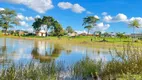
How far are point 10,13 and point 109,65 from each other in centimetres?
9773

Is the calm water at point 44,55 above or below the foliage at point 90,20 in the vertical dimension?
below

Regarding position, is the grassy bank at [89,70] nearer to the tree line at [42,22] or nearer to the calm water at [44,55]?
the calm water at [44,55]

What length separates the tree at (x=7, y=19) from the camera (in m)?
101

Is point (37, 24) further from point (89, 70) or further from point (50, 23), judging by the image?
point (89, 70)

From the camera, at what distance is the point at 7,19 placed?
10194cm

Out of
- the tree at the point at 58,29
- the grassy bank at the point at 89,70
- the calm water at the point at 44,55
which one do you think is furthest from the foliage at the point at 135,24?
the grassy bank at the point at 89,70

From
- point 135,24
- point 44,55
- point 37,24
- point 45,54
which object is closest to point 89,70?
point 44,55

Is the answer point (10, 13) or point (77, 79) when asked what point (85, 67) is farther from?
point (10, 13)

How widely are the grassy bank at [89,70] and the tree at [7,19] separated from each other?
9219 cm

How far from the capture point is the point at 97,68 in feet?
36.9

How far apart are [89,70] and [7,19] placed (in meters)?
95.0

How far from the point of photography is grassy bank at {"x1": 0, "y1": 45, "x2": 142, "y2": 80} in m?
8.79

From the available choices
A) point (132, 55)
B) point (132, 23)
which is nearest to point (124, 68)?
point (132, 55)

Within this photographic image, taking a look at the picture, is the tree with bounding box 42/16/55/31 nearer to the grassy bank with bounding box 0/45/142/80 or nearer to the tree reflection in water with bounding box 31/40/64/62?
the tree reflection in water with bounding box 31/40/64/62
